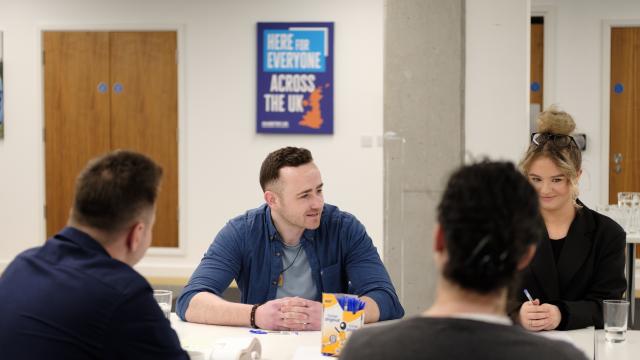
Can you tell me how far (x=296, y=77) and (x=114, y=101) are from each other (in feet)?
5.74

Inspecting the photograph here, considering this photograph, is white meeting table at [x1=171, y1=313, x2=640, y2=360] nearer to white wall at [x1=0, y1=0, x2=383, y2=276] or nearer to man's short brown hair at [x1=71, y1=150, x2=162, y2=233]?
man's short brown hair at [x1=71, y1=150, x2=162, y2=233]

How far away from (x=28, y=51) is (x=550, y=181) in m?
6.15

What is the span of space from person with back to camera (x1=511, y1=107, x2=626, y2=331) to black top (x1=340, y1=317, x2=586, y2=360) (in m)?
1.62

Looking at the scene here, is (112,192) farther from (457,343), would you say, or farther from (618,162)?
(618,162)

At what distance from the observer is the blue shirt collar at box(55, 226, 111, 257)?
1797 mm

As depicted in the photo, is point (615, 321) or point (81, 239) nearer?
point (81, 239)

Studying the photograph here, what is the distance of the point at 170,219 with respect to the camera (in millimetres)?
7840

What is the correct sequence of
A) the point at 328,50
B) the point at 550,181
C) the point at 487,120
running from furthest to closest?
the point at 328,50, the point at 487,120, the point at 550,181

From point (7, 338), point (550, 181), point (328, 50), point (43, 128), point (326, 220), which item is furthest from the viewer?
point (43, 128)

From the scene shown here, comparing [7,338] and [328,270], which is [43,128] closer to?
[328,270]

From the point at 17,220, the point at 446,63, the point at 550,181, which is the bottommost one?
the point at 17,220

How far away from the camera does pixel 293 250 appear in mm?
3158

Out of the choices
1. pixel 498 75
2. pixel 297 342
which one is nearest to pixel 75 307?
pixel 297 342

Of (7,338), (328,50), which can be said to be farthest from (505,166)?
(328,50)
